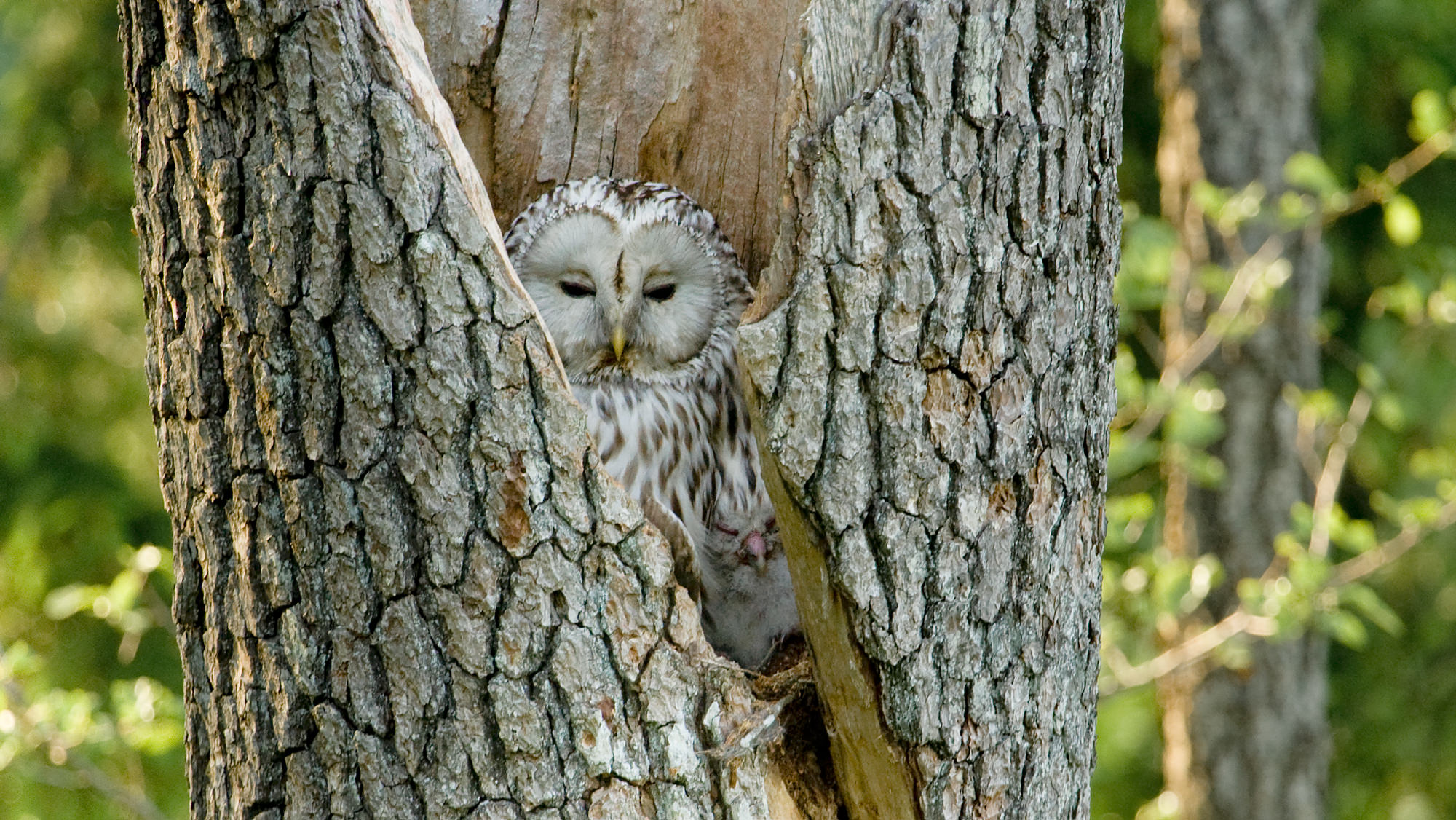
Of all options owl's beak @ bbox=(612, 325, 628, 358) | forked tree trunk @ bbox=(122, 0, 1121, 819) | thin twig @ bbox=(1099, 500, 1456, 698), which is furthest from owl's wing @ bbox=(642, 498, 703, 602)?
thin twig @ bbox=(1099, 500, 1456, 698)

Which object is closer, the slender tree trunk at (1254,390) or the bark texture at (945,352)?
the bark texture at (945,352)

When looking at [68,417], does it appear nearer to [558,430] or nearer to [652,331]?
[652,331]

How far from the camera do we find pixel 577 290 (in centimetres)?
259

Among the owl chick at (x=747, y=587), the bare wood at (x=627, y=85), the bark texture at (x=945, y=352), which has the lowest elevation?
the owl chick at (x=747, y=587)

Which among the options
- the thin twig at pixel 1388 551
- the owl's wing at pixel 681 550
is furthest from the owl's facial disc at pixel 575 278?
the thin twig at pixel 1388 551

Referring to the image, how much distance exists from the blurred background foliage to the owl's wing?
2.63 metres

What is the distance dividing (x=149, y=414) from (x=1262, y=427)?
467 cm

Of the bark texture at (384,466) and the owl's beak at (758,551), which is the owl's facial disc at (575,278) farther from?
the bark texture at (384,466)

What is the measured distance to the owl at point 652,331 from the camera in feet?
7.80

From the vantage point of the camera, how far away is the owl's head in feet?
8.12

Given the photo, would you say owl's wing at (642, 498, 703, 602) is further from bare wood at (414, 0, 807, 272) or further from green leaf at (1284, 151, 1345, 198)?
green leaf at (1284, 151, 1345, 198)

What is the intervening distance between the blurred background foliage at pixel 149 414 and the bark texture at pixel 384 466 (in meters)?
2.95

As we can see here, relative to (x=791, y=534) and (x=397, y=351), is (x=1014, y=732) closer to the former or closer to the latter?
(x=791, y=534)

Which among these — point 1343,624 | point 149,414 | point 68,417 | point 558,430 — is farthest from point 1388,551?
point 68,417
